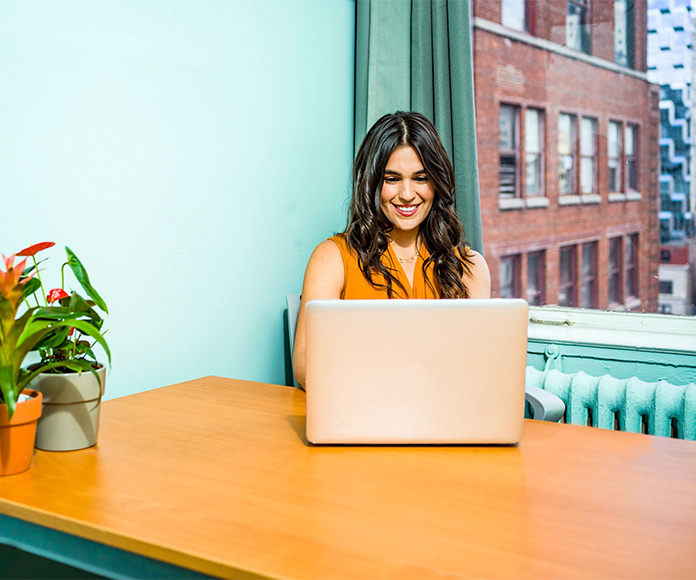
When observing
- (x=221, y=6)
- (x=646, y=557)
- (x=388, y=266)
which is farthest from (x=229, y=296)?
(x=646, y=557)

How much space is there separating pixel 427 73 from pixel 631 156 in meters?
0.80

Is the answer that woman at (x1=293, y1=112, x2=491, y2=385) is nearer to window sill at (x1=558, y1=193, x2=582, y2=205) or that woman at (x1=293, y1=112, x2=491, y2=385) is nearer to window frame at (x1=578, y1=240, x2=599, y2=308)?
window frame at (x1=578, y1=240, x2=599, y2=308)

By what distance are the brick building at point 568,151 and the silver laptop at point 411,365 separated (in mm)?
1489

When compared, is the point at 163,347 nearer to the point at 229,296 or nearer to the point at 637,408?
the point at 229,296

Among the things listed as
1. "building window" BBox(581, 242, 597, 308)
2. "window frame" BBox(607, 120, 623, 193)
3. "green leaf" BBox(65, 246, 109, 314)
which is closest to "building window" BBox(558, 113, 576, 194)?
"window frame" BBox(607, 120, 623, 193)

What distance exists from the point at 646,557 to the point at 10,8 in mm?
1529

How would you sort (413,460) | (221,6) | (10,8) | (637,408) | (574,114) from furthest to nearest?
(574,114)
(637,408)
(221,6)
(10,8)
(413,460)

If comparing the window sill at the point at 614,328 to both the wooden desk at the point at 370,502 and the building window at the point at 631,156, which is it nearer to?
the building window at the point at 631,156

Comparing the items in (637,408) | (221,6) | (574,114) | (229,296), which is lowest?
(637,408)

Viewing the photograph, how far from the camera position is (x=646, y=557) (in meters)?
0.85

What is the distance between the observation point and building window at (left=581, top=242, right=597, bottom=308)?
2613 mm

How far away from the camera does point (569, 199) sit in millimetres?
2744

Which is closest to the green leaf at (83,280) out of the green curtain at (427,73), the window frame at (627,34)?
the green curtain at (427,73)

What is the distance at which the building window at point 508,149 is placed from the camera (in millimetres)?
2834
